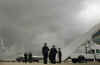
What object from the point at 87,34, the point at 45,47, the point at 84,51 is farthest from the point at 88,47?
the point at 45,47

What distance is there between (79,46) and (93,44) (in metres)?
3.39

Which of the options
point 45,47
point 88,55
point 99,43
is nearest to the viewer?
point 45,47

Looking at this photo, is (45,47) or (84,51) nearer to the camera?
(45,47)

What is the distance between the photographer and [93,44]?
37.4m

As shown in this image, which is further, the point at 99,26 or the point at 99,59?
the point at 99,26

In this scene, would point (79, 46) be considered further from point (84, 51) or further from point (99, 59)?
point (99, 59)

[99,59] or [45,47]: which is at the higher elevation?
[45,47]

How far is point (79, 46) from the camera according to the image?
39562 millimetres

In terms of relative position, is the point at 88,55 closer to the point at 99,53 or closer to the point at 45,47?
the point at 99,53

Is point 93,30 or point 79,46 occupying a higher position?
point 93,30

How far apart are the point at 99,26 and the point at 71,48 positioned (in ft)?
27.2

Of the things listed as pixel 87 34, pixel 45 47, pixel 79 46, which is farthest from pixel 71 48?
pixel 45 47

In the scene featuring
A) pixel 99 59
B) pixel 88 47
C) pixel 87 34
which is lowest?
pixel 99 59

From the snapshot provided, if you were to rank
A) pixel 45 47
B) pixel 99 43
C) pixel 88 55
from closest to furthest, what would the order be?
pixel 45 47 → pixel 88 55 → pixel 99 43
